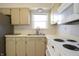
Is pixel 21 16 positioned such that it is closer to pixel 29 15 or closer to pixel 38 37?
pixel 29 15

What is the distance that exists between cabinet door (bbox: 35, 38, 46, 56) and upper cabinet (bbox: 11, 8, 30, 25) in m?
0.88

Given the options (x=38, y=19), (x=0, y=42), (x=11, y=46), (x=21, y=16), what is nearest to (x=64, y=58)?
(x=0, y=42)

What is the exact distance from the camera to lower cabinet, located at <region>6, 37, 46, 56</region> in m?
4.15

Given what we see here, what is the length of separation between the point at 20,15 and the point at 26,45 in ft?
3.72

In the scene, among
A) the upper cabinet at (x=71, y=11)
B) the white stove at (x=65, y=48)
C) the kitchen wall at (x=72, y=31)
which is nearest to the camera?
the white stove at (x=65, y=48)

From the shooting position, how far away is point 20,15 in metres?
4.59

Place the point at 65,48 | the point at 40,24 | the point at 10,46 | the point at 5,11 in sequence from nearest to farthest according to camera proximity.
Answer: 1. the point at 65,48
2. the point at 10,46
3. the point at 5,11
4. the point at 40,24

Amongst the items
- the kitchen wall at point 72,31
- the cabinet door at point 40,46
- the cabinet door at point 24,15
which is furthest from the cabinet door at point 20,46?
the kitchen wall at point 72,31

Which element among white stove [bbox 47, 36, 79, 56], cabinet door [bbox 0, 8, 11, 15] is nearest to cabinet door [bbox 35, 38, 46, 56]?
cabinet door [bbox 0, 8, 11, 15]

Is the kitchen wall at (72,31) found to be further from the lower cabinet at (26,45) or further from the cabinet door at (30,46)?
the cabinet door at (30,46)

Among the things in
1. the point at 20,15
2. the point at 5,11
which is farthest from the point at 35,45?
the point at 5,11

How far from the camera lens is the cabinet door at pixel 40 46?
4.17m

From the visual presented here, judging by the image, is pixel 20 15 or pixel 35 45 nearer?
pixel 35 45

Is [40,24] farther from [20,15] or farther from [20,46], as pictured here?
[20,46]
